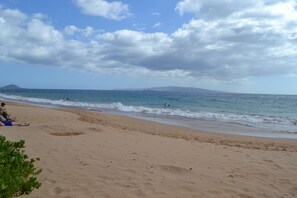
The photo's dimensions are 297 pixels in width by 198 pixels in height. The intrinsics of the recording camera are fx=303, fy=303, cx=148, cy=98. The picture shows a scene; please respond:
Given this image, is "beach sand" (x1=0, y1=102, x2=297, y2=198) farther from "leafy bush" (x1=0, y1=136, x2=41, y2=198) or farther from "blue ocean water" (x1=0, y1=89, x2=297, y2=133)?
"blue ocean water" (x1=0, y1=89, x2=297, y2=133)

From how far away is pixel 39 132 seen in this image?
983cm

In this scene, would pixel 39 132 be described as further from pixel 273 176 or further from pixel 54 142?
pixel 273 176

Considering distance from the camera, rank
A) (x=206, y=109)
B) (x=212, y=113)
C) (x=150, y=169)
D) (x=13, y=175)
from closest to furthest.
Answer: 1. (x=13, y=175)
2. (x=150, y=169)
3. (x=212, y=113)
4. (x=206, y=109)

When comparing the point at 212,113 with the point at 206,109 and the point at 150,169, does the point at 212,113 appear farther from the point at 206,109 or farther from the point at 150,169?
the point at 150,169

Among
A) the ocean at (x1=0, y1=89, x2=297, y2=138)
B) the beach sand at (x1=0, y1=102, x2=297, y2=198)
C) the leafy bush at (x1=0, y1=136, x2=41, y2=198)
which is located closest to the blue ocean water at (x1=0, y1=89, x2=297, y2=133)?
the ocean at (x1=0, y1=89, x2=297, y2=138)

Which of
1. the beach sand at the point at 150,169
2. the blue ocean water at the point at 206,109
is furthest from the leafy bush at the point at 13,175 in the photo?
the blue ocean water at the point at 206,109

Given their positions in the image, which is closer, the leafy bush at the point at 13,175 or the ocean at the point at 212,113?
the leafy bush at the point at 13,175

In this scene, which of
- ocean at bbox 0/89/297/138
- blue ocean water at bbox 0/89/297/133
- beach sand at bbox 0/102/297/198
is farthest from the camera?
blue ocean water at bbox 0/89/297/133

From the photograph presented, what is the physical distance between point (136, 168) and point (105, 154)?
134 centimetres

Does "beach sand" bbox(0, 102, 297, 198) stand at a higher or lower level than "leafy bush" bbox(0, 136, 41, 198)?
lower

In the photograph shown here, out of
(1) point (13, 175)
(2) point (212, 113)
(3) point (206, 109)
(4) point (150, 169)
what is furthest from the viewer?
(3) point (206, 109)

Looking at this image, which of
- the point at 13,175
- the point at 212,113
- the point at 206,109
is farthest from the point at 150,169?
the point at 206,109

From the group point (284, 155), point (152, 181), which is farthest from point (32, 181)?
point (284, 155)

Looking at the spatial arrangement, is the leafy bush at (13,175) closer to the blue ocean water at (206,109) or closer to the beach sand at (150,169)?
the beach sand at (150,169)
